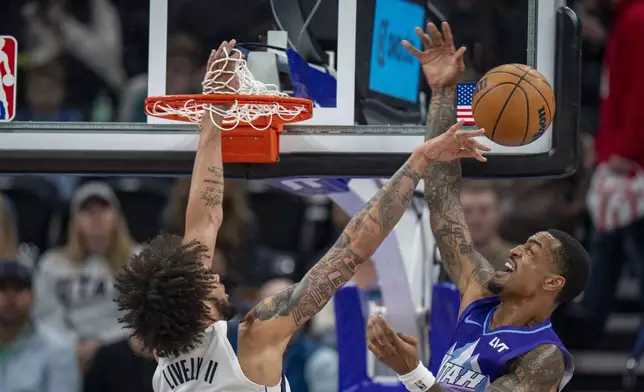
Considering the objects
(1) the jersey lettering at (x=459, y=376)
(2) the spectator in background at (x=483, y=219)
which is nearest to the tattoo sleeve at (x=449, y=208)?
(1) the jersey lettering at (x=459, y=376)

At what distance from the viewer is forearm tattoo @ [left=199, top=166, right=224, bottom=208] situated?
4.52 meters

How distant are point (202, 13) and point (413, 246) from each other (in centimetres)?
136

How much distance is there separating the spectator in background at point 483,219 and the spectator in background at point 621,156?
0.69 metres

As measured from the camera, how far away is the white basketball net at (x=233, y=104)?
4.64 m

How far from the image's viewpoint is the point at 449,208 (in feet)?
15.5

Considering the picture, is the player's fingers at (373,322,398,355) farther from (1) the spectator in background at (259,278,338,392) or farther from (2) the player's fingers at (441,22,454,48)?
(1) the spectator in background at (259,278,338,392)

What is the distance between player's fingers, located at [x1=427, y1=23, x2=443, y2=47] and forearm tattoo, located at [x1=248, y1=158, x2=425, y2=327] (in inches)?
28.0

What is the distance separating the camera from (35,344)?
7.09 meters

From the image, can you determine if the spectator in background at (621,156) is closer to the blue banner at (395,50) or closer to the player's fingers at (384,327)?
the blue banner at (395,50)

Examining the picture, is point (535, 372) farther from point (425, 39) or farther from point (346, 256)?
point (425, 39)

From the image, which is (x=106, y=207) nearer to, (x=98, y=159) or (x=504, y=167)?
(x=98, y=159)

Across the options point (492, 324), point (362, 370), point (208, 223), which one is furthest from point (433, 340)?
point (208, 223)

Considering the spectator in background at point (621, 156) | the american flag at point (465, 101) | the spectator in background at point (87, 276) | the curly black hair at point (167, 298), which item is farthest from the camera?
the spectator in background at point (87, 276)

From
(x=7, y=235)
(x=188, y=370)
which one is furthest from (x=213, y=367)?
(x=7, y=235)
